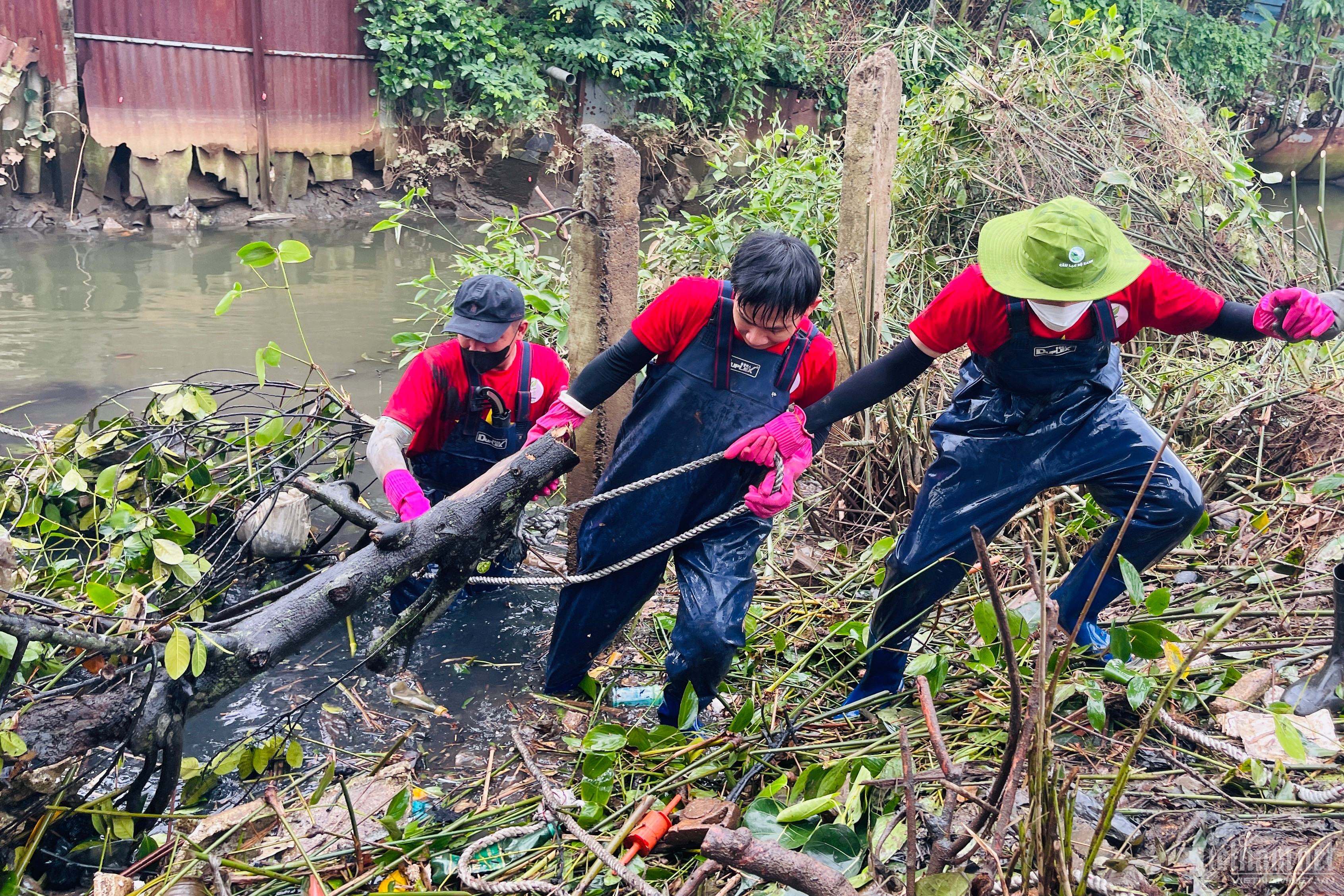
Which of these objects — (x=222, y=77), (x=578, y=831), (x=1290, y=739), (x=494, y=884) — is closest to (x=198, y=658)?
(x=494, y=884)

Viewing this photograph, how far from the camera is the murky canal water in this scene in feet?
11.8

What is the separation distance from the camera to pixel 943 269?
6395mm

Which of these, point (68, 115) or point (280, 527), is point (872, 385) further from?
point (68, 115)

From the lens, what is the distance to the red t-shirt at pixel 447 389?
3615 millimetres

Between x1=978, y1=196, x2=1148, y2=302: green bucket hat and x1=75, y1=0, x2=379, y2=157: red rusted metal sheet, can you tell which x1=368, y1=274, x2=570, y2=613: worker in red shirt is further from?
x1=75, y1=0, x2=379, y2=157: red rusted metal sheet

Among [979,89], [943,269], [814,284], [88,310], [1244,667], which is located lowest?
[88,310]

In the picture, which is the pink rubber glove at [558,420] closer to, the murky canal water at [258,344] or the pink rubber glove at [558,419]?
the pink rubber glove at [558,419]

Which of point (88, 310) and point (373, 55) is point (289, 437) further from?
point (373, 55)

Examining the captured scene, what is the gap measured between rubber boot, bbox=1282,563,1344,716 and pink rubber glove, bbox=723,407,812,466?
1.49 m

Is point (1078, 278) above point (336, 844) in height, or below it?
above

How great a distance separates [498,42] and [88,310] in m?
7.15

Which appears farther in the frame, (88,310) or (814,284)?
(88,310)

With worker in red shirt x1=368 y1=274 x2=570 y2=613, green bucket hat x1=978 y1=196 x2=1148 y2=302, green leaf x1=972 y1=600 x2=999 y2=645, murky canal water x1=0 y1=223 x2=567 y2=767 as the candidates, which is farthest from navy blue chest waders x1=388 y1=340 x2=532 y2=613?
green leaf x1=972 y1=600 x2=999 y2=645

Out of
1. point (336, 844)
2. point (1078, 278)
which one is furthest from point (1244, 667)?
point (336, 844)
